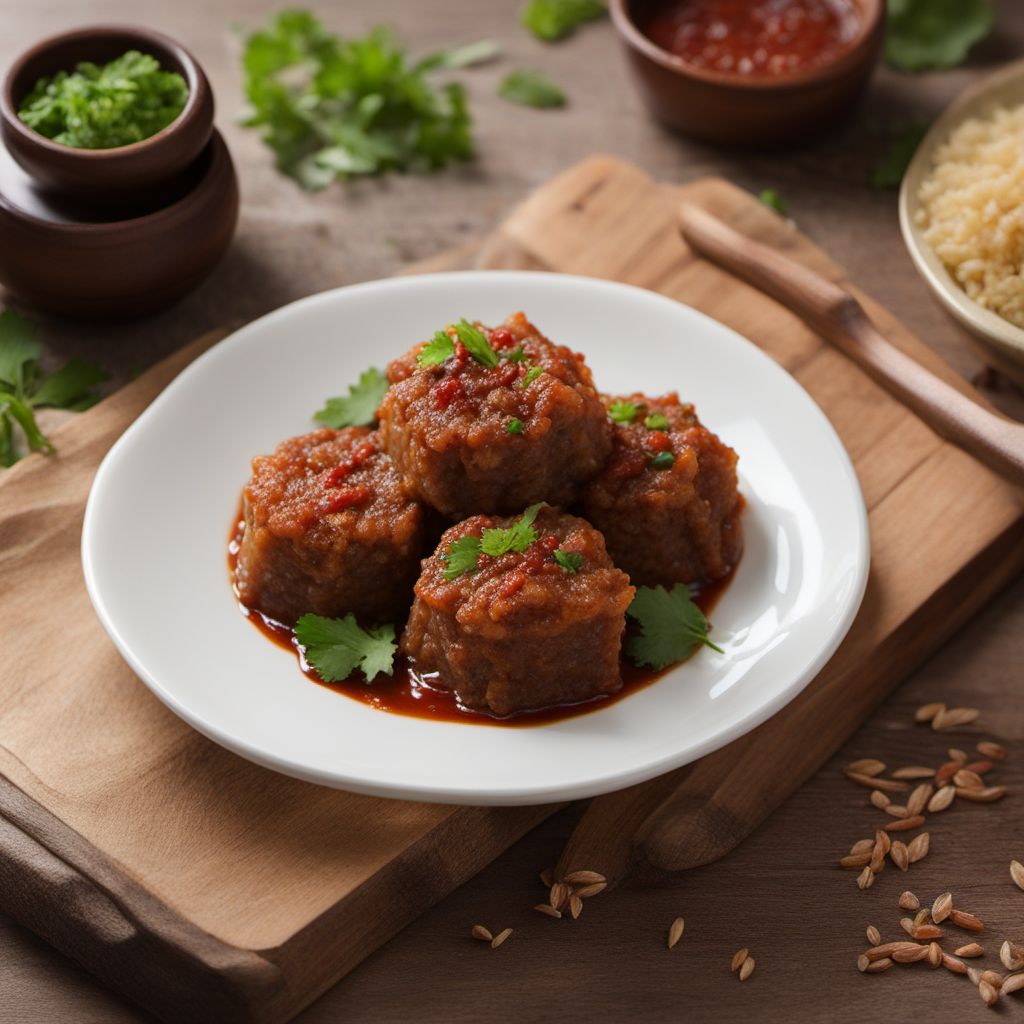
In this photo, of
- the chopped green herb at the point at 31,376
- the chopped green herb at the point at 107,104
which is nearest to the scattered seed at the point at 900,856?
the chopped green herb at the point at 31,376

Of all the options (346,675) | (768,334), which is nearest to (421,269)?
(768,334)

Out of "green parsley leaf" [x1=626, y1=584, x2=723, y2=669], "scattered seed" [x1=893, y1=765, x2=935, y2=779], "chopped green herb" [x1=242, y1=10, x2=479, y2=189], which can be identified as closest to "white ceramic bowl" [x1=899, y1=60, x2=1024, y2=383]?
"scattered seed" [x1=893, y1=765, x2=935, y2=779]

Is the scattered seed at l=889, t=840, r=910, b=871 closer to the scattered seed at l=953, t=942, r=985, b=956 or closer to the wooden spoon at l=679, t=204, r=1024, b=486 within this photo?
the scattered seed at l=953, t=942, r=985, b=956

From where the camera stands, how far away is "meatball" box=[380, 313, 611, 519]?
4215 millimetres

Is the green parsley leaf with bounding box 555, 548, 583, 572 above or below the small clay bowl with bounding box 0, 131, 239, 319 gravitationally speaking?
below

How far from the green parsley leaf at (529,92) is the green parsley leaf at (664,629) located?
3892 millimetres

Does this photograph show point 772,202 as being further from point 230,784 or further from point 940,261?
point 230,784

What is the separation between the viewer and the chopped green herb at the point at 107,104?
17.9ft

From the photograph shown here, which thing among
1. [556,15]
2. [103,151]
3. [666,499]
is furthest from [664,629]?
[556,15]

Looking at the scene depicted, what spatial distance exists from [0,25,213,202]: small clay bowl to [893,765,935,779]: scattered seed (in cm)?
368

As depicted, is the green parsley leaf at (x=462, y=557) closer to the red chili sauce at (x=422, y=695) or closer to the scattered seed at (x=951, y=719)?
the red chili sauce at (x=422, y=695)

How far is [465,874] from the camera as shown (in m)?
4.25

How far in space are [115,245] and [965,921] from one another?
409cm

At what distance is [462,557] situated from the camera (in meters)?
4.14
